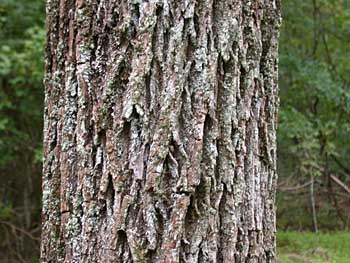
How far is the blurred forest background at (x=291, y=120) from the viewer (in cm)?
818

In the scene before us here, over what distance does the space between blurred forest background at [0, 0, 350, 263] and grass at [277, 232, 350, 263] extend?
12 centimetres

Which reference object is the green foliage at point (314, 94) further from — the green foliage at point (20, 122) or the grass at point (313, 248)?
the green foliage at point (20, 122)

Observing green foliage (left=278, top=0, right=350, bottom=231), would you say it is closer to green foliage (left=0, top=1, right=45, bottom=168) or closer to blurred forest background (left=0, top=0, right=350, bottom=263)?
blurred forest background (left=0, top=0, right=350, bottom=263)

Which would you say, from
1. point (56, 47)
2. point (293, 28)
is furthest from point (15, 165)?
point (56, 47)

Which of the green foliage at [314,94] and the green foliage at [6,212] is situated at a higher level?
the green foliage at [314,94]

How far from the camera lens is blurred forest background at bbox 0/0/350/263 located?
8.18 m

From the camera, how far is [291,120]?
954 cm

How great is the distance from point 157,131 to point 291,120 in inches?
316

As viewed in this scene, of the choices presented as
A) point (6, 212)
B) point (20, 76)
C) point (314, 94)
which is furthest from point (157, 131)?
point (314, 94)

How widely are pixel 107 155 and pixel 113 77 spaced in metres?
0.20

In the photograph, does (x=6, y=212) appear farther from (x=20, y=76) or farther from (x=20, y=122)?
(x=20, y=76)

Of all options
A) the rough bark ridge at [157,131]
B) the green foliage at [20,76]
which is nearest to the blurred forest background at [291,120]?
the green foliage at [20,76]

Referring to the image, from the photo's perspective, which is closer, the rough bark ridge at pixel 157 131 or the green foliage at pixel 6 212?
the rough bark ridge at pixel 157 131

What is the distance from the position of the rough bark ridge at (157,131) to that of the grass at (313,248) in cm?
584
